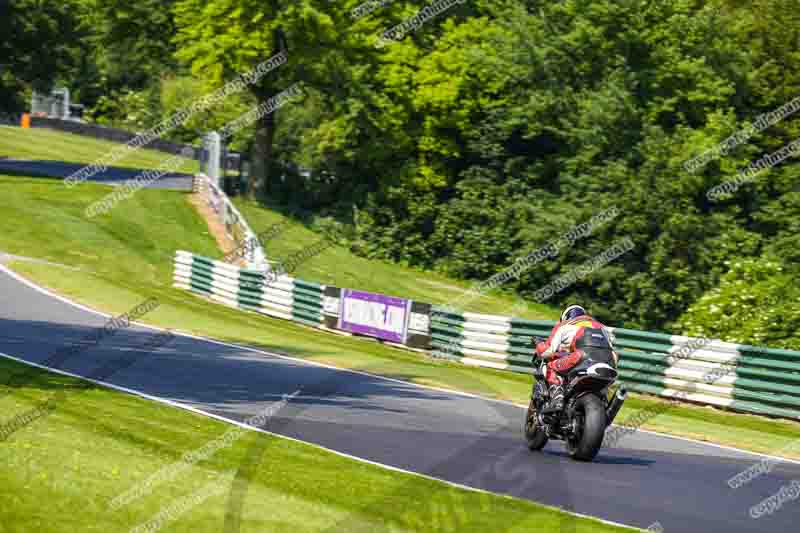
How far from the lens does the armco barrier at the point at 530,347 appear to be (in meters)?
19.3

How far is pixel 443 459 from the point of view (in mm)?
12180

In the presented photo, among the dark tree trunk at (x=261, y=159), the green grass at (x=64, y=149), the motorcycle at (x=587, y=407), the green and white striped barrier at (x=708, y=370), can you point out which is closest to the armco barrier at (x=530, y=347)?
the green and white striped barrier at (x=708, y=370)

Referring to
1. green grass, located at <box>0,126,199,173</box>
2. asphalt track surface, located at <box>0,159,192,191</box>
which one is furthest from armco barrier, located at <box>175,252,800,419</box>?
green grass, located at <box>0,126,199,173</box>

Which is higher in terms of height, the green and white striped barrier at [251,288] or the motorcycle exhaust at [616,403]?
the motorcycle exhaust at [616,403]

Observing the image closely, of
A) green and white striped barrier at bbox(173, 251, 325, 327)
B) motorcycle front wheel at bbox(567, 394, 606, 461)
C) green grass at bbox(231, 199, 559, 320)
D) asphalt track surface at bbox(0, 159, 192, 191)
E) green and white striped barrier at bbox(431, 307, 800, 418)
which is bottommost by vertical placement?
green grass at bbox(231, 199, 559, 320)

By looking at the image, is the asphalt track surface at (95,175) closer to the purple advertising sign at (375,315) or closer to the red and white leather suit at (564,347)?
the purple advertising sign at (375,315)

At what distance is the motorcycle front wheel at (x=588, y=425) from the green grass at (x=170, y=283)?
406 centimetres

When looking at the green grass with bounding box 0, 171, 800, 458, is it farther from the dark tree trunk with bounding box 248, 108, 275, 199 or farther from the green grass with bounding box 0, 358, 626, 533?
the green grass with bounding box 0, 358, 626, 533

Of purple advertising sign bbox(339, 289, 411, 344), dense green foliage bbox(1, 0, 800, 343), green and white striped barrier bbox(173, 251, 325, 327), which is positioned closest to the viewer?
purple advertising sign bbox(339, 289, 411, 344)

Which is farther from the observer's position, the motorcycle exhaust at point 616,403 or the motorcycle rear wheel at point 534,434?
the motorcycle rear wheel at point 534,434

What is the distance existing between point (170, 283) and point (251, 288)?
4.16 metres

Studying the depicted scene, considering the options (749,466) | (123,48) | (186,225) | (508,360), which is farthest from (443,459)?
(123,48)

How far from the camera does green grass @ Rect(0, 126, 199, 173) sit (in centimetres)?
5841

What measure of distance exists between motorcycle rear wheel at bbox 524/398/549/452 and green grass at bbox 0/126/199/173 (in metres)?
47.2
